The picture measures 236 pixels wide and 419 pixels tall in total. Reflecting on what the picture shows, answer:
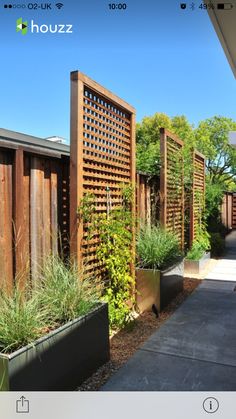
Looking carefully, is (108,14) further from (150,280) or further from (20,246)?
(150,280)

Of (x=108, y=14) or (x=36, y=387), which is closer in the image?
(x=108, y=14)

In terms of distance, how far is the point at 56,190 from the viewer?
8.34 feet

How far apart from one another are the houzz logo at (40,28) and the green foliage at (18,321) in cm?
122

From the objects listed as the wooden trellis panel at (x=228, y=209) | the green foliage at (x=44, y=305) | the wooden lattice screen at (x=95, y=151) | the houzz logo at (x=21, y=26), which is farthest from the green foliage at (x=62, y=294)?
the wooden trellis panel at (x=228, y=209)

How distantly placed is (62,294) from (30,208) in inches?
24.4

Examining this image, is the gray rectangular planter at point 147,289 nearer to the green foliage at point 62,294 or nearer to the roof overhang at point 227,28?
the green foliage at point 62,294

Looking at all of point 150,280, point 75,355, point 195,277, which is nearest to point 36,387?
point 75,355

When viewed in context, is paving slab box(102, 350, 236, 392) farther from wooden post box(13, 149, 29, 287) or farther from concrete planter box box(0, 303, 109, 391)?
wooden post box(13, 149, 29, 287)

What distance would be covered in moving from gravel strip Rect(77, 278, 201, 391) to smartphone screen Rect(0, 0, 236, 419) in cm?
1

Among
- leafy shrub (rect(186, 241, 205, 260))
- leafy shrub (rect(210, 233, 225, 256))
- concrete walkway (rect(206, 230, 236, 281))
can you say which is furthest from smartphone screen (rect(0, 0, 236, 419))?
leafy shrub (rect(210, 233, 225, 256))

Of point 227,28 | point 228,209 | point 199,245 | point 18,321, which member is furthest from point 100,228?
point 228,209

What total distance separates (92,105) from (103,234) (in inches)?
40.1
